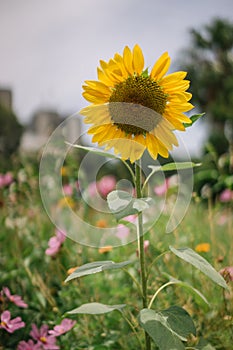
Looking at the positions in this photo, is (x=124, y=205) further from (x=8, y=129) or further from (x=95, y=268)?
(x=8, y=129)

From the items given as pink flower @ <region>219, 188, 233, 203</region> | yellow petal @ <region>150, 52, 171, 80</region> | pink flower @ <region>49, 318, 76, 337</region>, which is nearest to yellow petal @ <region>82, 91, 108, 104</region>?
yellow petal @ <region>150, 52, 171, 80</region>

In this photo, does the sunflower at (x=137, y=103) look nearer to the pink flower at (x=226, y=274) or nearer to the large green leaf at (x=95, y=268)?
the large green leaf at (x=95, y=268)

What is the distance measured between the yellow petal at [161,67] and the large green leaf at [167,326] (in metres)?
0.54

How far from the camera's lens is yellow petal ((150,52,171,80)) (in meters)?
1.08

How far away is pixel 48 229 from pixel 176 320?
1517 millimetres

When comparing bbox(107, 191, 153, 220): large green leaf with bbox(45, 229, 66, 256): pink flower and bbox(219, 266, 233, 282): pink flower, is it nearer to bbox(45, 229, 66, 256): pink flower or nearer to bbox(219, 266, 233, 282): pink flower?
bbox(219, 266, 233, 282): pink flower

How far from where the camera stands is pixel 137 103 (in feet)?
3.55

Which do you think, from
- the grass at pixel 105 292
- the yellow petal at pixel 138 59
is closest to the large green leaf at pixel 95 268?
the grass at pixel 105 292

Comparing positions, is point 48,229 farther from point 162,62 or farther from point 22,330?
point 162,62

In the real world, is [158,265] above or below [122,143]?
below

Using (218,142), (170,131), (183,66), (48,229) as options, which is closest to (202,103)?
(183,66)

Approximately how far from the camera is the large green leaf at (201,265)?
1.01 meters

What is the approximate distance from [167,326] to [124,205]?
296 mm

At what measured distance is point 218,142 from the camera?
1066cm
